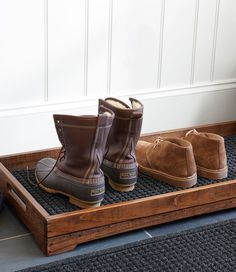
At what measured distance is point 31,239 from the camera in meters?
1.65

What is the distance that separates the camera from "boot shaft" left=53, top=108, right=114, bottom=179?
5.13 ft

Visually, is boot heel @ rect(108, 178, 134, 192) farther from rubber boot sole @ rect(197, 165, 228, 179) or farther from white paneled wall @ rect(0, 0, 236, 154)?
white paneled wall @ rect(0, 0, 236, 154)

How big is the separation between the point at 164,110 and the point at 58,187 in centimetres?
70

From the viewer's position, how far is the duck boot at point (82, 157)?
157 centimetres

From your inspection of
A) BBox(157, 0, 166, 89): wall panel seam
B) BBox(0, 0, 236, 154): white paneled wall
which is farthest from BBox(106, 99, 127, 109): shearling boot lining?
BBox(157, 0, 166, 89): wall panel seam

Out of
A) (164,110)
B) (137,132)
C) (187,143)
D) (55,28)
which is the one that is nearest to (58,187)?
(137,132)

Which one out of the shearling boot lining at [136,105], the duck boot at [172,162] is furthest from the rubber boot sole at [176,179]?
the shearling boot lining at [136,105]

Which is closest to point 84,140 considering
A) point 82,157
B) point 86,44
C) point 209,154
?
point 82,157

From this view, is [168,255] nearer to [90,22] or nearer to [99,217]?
[99,217]

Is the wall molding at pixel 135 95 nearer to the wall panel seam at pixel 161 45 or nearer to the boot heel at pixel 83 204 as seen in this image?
the wall panel seam at pixel 161 45

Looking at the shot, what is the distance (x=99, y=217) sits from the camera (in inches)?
63.5

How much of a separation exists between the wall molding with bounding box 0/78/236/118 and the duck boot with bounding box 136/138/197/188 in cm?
35

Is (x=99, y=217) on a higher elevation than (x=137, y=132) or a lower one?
lower

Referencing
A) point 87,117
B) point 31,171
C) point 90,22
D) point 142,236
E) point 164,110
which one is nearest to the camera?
point 87,117
